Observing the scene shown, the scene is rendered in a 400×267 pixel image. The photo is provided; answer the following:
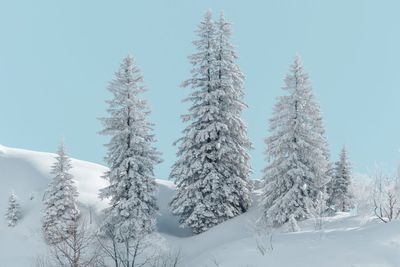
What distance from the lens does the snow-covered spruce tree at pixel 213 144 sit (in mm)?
35156

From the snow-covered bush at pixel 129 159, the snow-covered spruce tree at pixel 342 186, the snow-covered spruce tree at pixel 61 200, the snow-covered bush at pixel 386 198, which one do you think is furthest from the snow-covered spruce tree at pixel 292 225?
the snow-covered spruce tree at pixel 342 186

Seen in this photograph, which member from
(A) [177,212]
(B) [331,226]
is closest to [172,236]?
(A) [177,212]

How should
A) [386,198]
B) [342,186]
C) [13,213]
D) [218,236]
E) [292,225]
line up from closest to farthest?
[386,198]
[292,225]
[218,236]
[13,213]
[342,186]

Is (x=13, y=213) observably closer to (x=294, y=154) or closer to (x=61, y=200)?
(x=61, y=200)

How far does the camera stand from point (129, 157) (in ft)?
113

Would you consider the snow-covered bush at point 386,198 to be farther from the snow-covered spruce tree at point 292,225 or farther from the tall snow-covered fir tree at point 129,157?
the tall snow-covered fir tree at point 129,157

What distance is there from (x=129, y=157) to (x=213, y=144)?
646 centimetres

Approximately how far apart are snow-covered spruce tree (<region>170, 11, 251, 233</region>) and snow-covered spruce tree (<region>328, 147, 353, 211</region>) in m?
11.9

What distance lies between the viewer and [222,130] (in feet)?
119

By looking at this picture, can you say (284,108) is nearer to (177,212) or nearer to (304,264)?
(177,212)

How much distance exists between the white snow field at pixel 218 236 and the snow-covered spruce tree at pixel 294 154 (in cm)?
256

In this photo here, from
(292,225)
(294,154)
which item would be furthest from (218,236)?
(294,154)

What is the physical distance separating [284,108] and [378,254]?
17.4m

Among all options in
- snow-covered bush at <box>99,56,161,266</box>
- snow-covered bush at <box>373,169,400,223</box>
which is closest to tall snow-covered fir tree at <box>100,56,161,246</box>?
snow-covered bush at <box>99,56,161,266</box>
